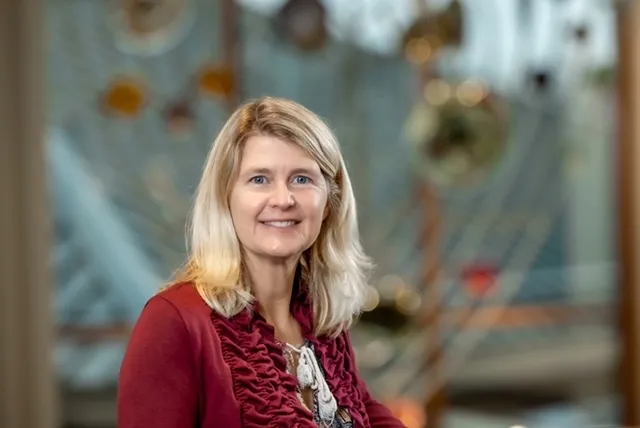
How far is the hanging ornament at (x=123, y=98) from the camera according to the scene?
388 cm

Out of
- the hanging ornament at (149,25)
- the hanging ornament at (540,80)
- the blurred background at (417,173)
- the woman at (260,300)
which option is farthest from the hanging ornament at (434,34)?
the woman at (260,300)

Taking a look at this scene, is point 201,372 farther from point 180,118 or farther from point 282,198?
point 180,118

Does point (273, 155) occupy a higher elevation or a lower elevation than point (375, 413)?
higher

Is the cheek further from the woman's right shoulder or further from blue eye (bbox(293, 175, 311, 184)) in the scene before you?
the woman's right shoulder

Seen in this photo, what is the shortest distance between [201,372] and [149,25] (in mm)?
3041

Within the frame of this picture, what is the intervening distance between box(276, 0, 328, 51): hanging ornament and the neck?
9.78ft

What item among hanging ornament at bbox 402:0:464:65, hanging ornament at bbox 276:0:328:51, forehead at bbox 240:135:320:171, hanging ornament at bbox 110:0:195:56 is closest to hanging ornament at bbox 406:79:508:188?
hanging ornament at bbox 402:0:464:65

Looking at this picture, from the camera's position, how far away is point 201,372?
1.03 meters

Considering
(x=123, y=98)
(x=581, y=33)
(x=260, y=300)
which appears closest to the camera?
(x=260, y=300)

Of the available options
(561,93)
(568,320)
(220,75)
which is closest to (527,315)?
(568,320)

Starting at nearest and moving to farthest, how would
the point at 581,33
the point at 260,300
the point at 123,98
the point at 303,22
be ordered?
the point at 260,300
the point at 123,98
the point at 303,22
the point at 581,33

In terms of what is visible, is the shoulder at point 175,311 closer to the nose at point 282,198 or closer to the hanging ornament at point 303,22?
the nose at point 282,198

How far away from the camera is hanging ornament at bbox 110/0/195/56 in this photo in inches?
153

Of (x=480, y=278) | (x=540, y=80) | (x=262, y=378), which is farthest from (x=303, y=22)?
(x=262, y=378)
